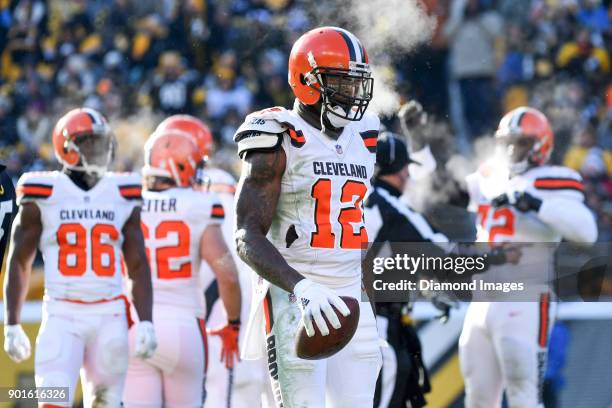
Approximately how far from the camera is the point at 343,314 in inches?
132

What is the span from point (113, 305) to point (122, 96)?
478 centimetres

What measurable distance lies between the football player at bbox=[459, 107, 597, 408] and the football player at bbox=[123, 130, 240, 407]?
136 cm

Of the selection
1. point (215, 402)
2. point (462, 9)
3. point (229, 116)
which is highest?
point (462, 9)

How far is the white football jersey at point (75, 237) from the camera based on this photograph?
204 inches

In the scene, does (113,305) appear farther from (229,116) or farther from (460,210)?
(229,116)

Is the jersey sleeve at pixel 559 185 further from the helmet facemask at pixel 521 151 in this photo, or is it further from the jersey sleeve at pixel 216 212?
the jersey sleeve at pixel 216 212

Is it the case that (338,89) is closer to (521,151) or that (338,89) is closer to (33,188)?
(33,188)

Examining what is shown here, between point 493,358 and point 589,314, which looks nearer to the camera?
point 493,358

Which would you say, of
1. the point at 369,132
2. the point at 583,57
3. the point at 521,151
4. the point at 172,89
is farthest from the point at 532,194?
the point at 172,89

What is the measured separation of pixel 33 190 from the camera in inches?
203

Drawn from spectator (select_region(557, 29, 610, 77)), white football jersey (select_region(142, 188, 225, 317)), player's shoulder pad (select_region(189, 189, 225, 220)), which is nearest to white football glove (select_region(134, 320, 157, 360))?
white football jersey (select_region(142, 188, 225, 317))

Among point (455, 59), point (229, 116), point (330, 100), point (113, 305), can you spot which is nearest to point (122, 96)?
point (229, 116)

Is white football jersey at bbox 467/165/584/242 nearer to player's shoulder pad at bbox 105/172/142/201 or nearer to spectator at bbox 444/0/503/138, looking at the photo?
player's shoulder pad at bbox 105/172/142/201

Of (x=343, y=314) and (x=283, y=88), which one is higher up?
(x=283, y=88)
